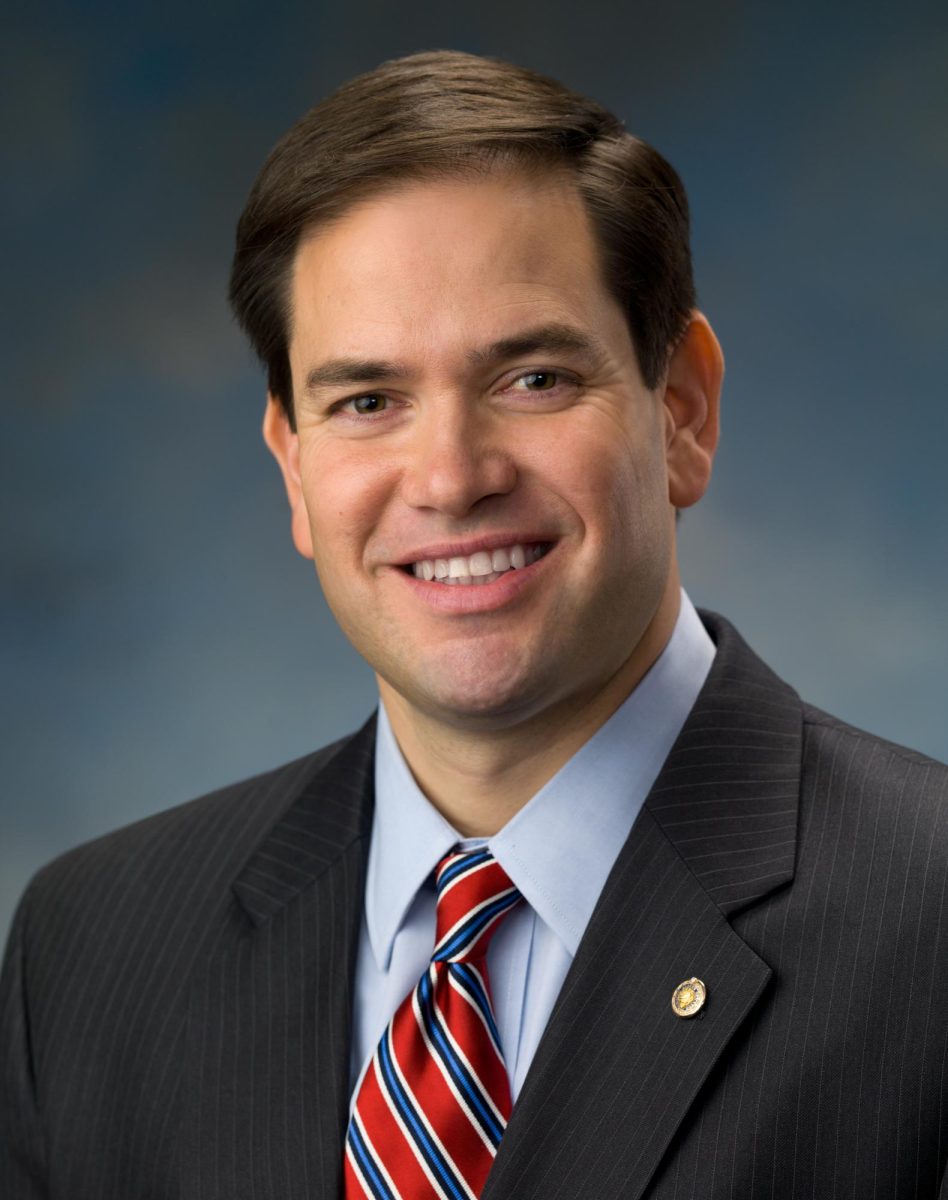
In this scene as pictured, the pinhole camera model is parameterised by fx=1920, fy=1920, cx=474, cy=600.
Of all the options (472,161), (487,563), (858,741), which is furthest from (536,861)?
(472,161)

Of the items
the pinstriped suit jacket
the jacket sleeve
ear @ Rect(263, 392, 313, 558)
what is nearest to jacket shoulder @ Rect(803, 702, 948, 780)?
the pinstriped suit jacket

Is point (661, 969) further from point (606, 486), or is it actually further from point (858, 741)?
point (606, 486)

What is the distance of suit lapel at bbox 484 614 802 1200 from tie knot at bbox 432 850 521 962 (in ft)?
0.69

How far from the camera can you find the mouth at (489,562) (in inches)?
136

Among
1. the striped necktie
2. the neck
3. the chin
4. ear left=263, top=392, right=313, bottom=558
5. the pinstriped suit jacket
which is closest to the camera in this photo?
the pinstriped suit jacket

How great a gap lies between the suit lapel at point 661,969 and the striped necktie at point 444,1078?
0.12m

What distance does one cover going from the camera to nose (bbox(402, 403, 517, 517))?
132 inches

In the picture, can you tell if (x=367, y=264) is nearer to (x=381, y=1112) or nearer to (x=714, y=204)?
(x=381, y=1112)

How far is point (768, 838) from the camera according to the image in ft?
11.2

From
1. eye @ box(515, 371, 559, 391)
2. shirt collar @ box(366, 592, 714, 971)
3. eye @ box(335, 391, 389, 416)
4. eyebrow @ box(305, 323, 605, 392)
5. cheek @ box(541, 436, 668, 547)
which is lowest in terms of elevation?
shirt collar @ box(366, 592, 714, 971)

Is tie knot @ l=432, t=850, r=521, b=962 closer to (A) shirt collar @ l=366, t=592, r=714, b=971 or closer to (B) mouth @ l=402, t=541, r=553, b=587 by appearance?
(A) shirt collar @ l=366, t=592, r=714, b=971

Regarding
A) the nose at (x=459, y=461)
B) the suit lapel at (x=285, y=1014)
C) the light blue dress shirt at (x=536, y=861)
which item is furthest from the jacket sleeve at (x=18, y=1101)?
the nose at (x=459, y=461)

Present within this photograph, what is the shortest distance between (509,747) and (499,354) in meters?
0.73

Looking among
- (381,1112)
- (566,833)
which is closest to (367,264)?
(566,833)
